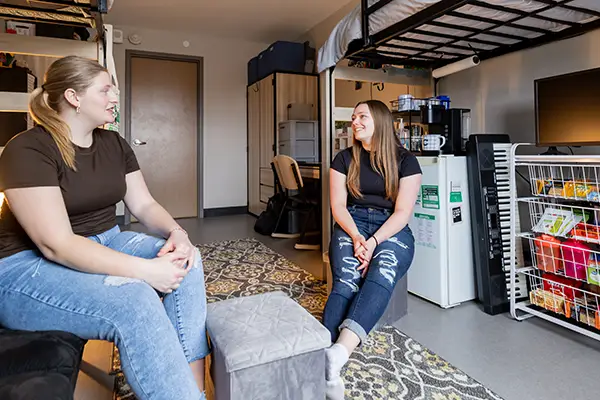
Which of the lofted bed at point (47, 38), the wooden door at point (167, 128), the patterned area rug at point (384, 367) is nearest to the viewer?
the patterned area rug at point (384, 367)

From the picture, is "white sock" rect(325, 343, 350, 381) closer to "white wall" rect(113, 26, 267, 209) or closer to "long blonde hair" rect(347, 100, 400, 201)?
"long blonde hair" rect(347, 100, 400, 201)

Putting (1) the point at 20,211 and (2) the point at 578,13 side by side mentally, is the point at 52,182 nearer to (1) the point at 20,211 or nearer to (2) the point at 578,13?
(1) the point at 20,211

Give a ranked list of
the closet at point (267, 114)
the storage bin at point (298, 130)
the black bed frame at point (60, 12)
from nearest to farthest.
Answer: the black bed frame at point (60, 12) < the storage bin at point (298, 130) < the closet at point (267, 114)

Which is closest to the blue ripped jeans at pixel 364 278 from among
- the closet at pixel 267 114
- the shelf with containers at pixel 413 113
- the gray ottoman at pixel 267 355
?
the gray ottoman at pixel 267 355

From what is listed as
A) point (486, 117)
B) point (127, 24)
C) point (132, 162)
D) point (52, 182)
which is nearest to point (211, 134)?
point (127, 24)

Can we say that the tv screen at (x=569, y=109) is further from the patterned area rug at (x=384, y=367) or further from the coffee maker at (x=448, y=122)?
the patterned area rug at (x=384, y=367)

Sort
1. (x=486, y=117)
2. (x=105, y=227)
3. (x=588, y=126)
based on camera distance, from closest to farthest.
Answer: (x=105, y=227), (x=588, y=126), (x=486, y=117)

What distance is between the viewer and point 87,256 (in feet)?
3.33

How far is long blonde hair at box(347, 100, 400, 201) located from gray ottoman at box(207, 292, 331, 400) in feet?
3.13

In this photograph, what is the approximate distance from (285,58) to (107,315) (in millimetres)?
4481

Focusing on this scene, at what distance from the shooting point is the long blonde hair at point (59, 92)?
3.70ft

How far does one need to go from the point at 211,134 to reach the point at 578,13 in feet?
14.5

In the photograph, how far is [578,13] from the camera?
6.37 ft

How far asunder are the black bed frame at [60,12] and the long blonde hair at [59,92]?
0.69m
